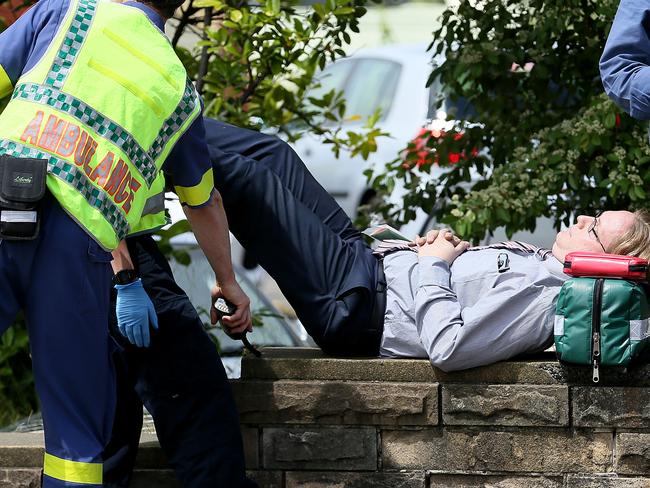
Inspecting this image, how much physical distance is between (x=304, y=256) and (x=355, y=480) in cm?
75

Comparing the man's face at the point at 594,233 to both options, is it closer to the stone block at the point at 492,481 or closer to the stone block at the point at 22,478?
the stone block at the point at 492,481

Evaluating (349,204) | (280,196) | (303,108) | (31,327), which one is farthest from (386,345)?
(349,204)

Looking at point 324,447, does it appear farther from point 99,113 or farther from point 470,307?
point 99,113

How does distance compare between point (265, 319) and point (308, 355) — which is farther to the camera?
point (265, 319)

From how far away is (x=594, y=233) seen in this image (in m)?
4.46

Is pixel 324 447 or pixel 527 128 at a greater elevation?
pixel 527 128

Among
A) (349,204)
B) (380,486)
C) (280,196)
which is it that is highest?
(280,196)

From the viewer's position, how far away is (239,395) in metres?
4.31

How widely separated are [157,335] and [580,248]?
54.1 inches

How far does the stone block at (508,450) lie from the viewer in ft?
13.8

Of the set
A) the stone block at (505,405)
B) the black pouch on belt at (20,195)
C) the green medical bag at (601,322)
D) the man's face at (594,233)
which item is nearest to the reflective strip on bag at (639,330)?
the green medical bag at (601,322)

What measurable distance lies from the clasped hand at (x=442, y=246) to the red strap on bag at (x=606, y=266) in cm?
48

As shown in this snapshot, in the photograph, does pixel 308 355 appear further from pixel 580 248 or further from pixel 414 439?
pixel 580 248

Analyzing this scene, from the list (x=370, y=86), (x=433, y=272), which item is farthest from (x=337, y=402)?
(x=370, y=86)
